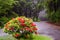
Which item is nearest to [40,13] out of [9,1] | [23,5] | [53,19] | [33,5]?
[33,5]

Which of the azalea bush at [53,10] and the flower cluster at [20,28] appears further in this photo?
the azalea bush at [53,10]

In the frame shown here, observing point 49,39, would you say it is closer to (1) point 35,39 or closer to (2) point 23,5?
(1) point 35,39

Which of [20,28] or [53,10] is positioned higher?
[20,28]

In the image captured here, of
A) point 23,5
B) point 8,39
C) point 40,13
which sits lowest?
point 40,13

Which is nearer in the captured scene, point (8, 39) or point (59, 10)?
point (8, 39)

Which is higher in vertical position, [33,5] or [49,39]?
[49,39]

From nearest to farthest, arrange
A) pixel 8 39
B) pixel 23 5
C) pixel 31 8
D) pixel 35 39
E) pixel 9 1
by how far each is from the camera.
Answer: pixel 8 39, pixel 35 39, pixel 9 1, pixel 23 5, pixel 31 8

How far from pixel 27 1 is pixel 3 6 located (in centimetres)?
1143

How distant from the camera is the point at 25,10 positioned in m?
26.6

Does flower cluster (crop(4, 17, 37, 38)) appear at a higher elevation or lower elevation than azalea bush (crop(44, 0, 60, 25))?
higher

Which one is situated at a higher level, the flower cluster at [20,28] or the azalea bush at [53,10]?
the flower cluster at [20,28]

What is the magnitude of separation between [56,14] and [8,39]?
1200 cm

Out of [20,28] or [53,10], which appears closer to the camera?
[20,28]

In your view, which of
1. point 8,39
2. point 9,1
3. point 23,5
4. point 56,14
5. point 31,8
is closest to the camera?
point 8,39
